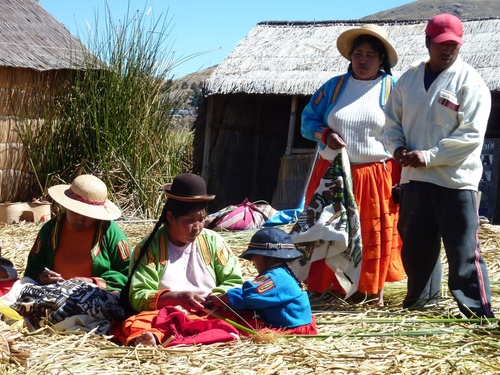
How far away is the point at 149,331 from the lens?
4457mm

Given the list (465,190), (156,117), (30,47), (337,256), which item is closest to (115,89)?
(156,117)

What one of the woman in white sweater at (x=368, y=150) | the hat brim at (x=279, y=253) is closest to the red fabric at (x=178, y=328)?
the hat brim at (x=279, y=253)

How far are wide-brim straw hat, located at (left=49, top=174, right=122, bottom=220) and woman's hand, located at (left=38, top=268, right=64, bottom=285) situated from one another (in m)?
0.37

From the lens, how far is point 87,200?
204 inches

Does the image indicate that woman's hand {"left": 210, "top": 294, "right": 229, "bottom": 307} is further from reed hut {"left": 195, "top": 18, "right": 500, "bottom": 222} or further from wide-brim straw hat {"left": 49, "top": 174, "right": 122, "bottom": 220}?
reed hut {"left": 195, "top": 18, "right": 500, "bottom": 222}

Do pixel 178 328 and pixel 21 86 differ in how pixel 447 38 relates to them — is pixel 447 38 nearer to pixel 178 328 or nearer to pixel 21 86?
pixel 178 328

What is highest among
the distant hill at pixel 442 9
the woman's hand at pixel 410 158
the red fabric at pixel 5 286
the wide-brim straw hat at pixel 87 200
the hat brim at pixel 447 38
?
the distant hill at pixel 442 9

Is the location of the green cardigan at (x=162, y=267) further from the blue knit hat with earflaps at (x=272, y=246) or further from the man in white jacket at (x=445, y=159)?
the man in white jacket at (x=445, y=159)

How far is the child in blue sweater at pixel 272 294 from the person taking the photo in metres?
4.44

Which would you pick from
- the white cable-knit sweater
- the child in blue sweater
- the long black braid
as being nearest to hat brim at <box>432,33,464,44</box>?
the white cable-knit sweater

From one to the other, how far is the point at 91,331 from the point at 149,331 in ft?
1.19

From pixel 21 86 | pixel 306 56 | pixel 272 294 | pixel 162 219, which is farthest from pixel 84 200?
pixel 306 56

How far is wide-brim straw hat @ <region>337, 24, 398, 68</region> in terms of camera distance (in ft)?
19.0

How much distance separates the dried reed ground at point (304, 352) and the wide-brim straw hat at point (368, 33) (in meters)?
1.74
